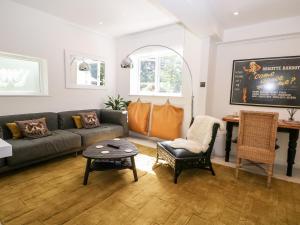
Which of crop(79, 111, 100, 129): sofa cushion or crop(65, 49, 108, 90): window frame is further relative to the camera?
crop(65, 49, 108, 90): window frame

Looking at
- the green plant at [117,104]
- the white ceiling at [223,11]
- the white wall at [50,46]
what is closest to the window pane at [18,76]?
the white wall at [50,46]

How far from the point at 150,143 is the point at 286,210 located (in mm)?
2786

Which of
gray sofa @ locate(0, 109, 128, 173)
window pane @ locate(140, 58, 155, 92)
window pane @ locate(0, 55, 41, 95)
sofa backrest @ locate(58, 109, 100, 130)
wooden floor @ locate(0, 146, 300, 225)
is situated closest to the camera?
wooden floor @ locate(0, 146, 300, 225)

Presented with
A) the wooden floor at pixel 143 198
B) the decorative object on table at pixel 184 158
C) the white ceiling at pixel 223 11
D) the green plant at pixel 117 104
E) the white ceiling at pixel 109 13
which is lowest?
the wooden floor at pixel 143 198

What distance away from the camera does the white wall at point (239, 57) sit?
3154mm

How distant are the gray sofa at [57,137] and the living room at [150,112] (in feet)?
0.07

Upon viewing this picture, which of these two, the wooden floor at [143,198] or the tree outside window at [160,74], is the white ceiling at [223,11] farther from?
the wooden floor at [143,198]

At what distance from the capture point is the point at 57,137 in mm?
3057

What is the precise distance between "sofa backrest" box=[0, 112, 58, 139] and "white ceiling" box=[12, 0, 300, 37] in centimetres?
193

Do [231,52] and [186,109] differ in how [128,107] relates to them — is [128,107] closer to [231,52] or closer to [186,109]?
[186,109]

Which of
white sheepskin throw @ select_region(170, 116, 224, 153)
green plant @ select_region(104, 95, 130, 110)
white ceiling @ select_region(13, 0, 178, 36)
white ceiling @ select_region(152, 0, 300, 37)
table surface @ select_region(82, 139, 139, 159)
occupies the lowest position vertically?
table surface @ select_region(82, 139, 139, 159)

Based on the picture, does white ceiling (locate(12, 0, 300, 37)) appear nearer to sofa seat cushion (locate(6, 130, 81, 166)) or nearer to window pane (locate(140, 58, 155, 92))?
window pane (locate(140, 58, 155, 92))

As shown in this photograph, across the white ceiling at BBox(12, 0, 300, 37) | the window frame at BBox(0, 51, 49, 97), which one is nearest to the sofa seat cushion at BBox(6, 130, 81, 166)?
the window frame at BBox(0, 51, 49, 97)

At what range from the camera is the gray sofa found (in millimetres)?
2574
